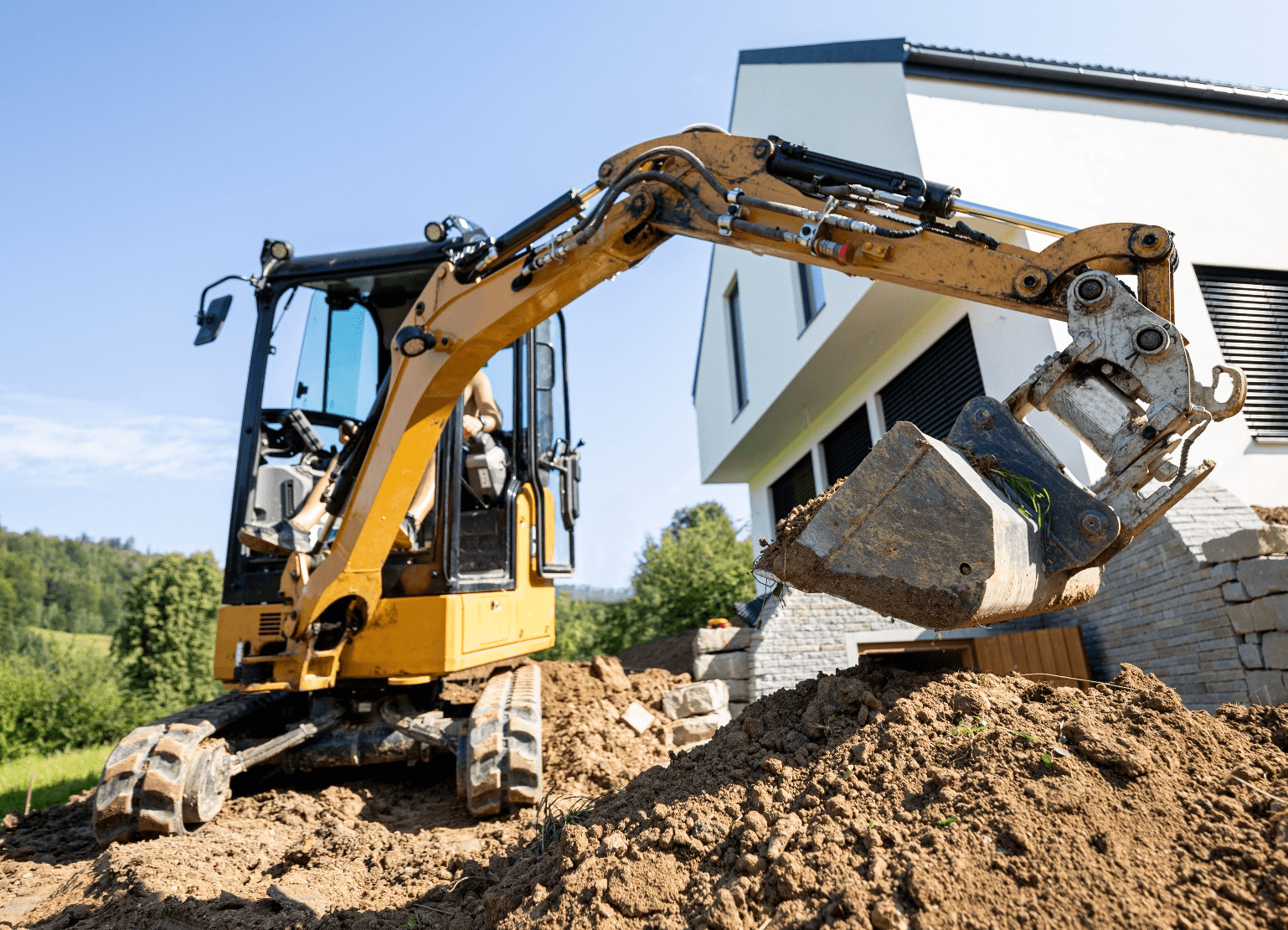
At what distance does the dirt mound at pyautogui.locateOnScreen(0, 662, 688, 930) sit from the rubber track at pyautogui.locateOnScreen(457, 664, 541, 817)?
14 centimetres

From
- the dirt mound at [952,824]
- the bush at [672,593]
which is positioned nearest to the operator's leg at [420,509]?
the dirt mound at [952,824]

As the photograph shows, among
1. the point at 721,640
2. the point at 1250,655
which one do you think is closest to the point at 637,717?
the point at 721,640

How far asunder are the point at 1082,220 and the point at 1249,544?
417cm

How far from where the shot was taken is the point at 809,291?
11477mm

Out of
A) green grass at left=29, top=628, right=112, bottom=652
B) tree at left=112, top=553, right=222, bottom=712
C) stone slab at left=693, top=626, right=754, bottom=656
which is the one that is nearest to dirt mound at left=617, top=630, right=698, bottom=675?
stone slab at left=693, top=626, right=754, bottom=656

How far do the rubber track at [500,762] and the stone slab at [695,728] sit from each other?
110 inches

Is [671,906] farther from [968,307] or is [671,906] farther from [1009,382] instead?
[968,307]

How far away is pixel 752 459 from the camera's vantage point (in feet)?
50.1

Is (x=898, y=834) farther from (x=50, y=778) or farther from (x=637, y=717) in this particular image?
(x=50, y=778)

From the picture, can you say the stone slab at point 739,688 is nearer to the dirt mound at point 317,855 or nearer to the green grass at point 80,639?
the dirt mound at point 317,855

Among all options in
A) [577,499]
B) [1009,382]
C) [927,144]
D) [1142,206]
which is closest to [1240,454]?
[1009,382]

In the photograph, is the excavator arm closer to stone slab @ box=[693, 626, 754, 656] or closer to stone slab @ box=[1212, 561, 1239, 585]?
stone slab @ box=[1212, 561, 1239, 585]

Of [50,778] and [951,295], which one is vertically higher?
[951,295]

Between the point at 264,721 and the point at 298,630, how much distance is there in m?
1.75
